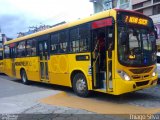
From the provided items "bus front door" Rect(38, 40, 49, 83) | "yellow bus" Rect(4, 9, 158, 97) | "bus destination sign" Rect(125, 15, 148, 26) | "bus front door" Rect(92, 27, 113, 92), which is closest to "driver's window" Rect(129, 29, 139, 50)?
"yellow bus" Rect(4, 9, 158, 97)

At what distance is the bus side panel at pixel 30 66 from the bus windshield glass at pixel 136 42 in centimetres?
648

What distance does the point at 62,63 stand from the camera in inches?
486

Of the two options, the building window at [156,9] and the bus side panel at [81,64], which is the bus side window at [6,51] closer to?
the bus side panel at [81,64]

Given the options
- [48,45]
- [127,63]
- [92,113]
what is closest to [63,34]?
[48,45]

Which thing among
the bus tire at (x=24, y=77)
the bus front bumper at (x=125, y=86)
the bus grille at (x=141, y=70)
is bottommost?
the bus tire at (x=24, y=77)

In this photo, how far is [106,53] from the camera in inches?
382

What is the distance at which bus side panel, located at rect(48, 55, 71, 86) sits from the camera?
39.7 feet

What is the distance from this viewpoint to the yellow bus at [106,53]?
9.32 metres

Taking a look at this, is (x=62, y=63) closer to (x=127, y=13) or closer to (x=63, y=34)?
(x=63, y=34)

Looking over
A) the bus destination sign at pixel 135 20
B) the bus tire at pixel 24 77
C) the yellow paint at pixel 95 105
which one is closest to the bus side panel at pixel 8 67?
the bus tire at pixel 24 77

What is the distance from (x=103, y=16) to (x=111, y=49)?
123 centimetres

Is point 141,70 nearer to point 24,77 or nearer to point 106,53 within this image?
point 106,53

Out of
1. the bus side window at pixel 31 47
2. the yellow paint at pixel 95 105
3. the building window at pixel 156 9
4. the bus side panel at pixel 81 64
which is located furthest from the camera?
the building window at pixel 156 9

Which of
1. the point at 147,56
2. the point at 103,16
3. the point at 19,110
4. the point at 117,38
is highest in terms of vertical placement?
the point at 103,16
